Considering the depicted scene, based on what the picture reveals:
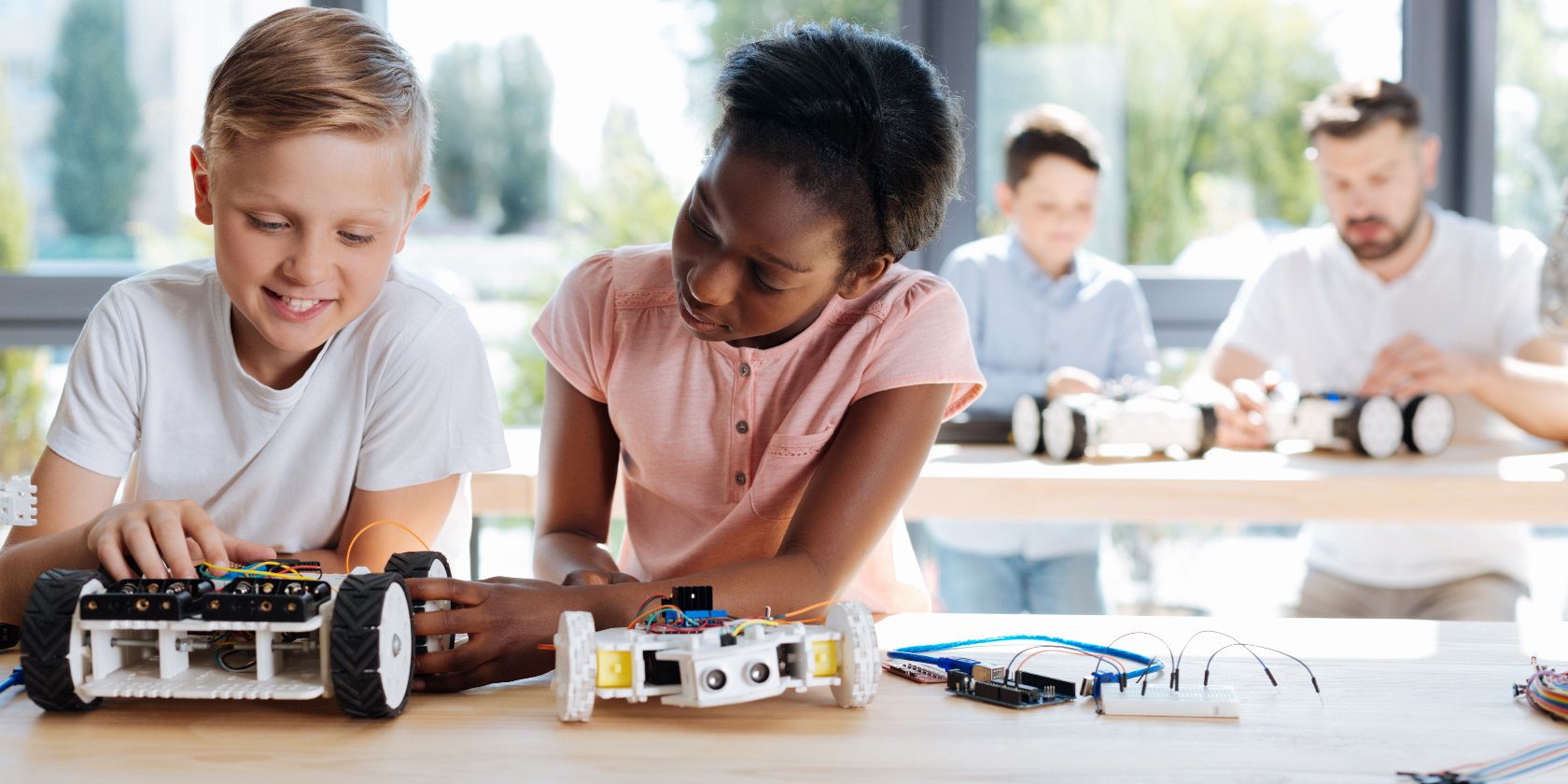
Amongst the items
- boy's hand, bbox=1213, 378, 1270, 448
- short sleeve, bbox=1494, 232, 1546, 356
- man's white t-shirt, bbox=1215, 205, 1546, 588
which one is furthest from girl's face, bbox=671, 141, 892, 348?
short sleeve, bbox=1494, 232, 1546, 356

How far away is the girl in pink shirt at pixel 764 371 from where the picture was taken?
118cm

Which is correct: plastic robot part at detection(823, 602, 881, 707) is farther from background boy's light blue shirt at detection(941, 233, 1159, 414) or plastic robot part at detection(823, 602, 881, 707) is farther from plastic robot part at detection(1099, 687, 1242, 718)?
background boy's light blue shirt at detection(941, 233, 1159, 414)

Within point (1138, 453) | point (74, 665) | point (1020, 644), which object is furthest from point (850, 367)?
point (1138, 453)

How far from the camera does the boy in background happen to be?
3.16 meters

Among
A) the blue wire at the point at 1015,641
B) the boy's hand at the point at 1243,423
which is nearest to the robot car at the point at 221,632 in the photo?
the blue wire at the point at 1015,641

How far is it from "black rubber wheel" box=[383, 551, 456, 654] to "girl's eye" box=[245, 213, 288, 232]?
40cm

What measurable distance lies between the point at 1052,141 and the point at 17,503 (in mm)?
2566

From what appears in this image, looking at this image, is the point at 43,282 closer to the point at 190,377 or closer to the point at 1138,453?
the point at 190,377

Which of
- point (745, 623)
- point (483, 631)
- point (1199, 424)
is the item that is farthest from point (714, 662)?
point (1199, 424)

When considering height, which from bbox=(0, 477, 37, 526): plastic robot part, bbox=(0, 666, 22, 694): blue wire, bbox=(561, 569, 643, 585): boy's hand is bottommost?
bbox=(0, 666, 22, 694): blue wire

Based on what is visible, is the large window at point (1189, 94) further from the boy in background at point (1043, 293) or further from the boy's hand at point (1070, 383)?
the boy's hand at point (1070, 383)

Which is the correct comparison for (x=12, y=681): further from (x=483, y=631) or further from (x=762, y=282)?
(x=762, y=282)

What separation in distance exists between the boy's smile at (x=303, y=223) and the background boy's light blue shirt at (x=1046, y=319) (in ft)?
6.80

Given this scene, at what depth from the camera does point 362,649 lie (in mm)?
882
